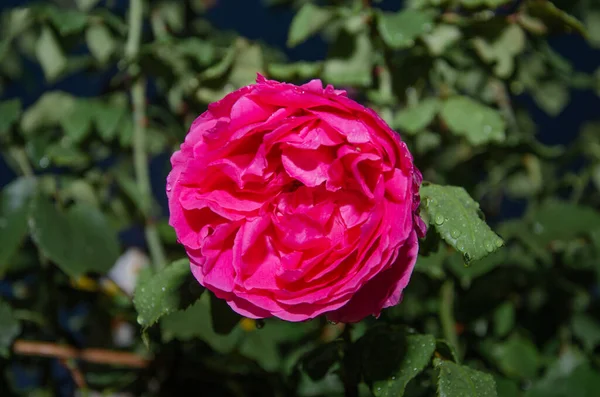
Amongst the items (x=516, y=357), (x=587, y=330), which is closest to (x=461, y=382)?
(x=516, y=357)

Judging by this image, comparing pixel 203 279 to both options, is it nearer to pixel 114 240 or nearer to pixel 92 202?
pixel 114 240

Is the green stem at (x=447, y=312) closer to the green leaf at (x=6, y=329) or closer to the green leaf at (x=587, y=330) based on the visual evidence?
the green leaf at (x=587, y=330)

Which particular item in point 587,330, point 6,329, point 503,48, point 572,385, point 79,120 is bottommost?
point 587,330

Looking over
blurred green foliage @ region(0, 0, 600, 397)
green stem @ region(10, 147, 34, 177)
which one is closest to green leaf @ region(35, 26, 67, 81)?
blurred green foliage @ region(0, 0, 600, 397)

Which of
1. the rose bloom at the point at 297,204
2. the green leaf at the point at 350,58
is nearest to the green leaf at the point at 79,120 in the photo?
the green leaf at the point at 350,58

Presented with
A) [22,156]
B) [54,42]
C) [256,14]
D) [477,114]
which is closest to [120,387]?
[22,156]

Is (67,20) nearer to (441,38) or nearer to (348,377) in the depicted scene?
(441,38)

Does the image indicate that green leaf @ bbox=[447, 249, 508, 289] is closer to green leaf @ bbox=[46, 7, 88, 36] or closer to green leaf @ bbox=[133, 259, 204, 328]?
green leaf @ bbox=[133, 259, 204, 328]
